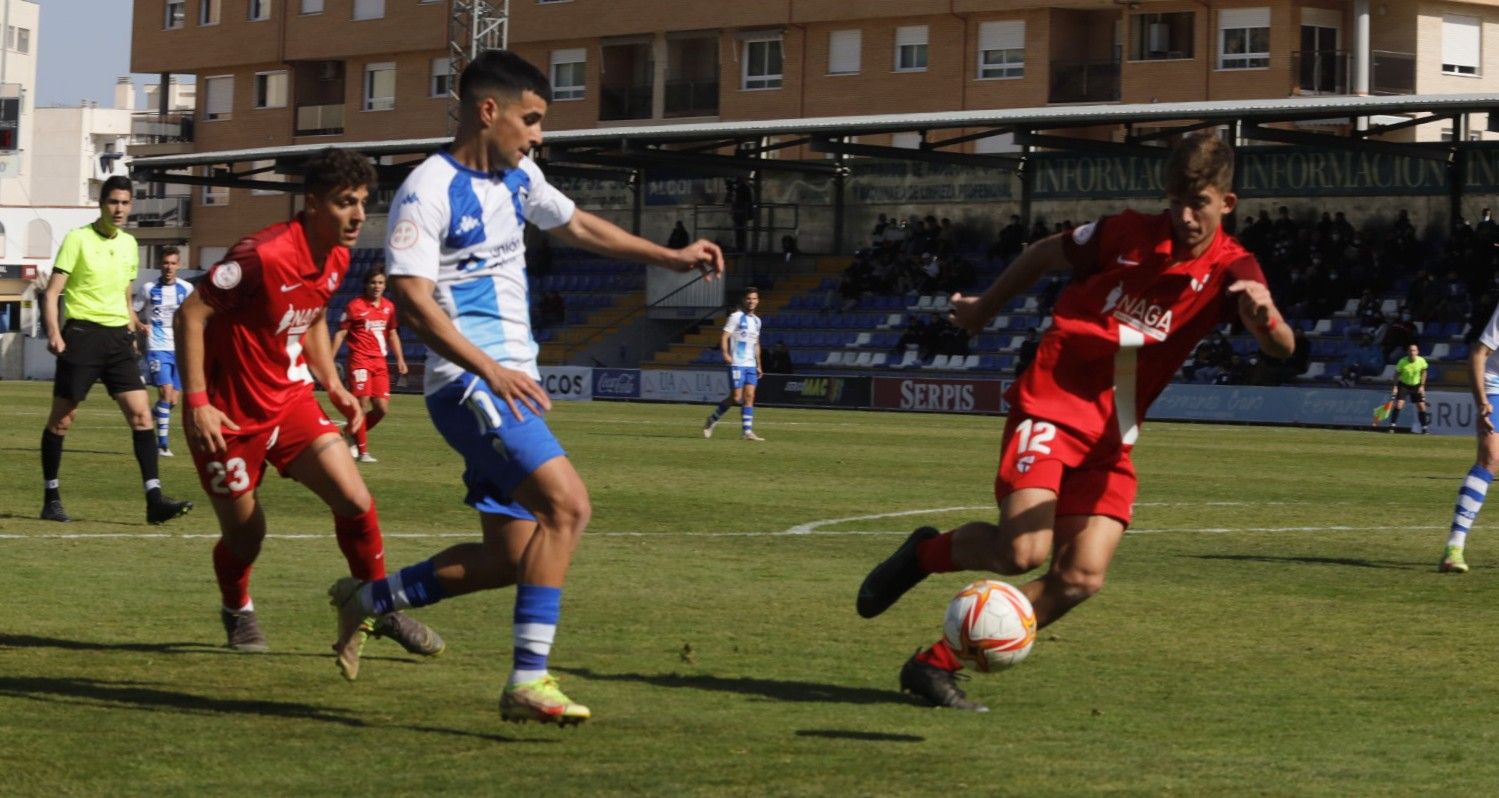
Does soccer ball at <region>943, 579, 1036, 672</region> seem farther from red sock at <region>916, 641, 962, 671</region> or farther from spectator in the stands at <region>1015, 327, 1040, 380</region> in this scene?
spectator in the stands at <region>1015, 327, 1040, 380</region>

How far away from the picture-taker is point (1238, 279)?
6949 millimetres

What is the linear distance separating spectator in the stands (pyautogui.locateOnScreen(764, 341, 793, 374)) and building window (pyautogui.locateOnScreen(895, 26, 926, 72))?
13.6 m

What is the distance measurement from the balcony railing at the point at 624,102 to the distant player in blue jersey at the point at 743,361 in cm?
3203

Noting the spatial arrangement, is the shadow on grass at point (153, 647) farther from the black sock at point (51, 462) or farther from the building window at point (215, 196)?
the building window at point (215, 196)

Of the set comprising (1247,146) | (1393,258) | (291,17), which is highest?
(291,17)

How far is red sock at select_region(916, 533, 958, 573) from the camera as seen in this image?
751cm

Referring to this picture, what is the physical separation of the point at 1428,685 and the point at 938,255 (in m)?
41.2

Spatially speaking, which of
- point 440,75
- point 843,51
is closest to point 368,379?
point 843,51

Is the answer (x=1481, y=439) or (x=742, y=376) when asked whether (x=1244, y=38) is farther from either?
(x=1481, y=439)

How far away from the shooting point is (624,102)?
62.8m

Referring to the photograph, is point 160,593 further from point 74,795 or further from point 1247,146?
point 1247,146

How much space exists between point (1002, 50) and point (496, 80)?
Result: 50053mm

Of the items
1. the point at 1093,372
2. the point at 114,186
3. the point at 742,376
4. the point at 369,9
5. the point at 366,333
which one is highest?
the point at 369,9

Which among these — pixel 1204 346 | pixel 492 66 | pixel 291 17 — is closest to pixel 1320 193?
pixel 1204 346
